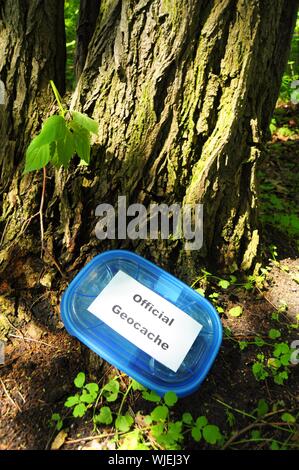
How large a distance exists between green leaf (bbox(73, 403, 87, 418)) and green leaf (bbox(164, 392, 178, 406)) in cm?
32

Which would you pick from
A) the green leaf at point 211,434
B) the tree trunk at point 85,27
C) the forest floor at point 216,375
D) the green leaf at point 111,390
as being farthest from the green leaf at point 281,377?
the tree trunk at point 85,27

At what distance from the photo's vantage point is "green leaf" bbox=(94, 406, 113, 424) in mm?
1438

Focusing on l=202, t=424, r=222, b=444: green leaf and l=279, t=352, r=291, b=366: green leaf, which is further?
l=279, t=352, r=291, b=366: green leaf

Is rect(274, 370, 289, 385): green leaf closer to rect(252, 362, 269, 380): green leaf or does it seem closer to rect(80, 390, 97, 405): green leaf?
rect(252, 362, 269, 380): green leaf

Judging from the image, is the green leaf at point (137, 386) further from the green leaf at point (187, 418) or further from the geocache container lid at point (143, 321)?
the green leaf at point (187, 418)

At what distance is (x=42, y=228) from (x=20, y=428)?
83 centimetres

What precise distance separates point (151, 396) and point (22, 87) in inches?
55.9

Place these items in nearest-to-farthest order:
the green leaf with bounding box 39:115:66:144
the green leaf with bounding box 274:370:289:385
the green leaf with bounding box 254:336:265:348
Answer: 1. the green leaf with bounding box 39:115:66:144
2. the green leaf with bounding box 274:370:289:385
3. the green leaf with bounding box 254:336:265:348

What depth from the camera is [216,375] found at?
1.59 m

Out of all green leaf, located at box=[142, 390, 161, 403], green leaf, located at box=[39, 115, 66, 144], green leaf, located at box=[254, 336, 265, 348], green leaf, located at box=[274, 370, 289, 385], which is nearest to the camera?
green leaf, located at box=[39, 115, 66, 144]

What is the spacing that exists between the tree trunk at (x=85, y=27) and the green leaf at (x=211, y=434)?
156 centimetres

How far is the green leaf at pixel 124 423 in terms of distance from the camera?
4.68 feet

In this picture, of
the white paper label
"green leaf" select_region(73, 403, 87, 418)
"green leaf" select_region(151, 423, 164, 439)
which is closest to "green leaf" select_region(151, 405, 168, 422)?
"green leaf" select_region(151, 423, 164, 439)

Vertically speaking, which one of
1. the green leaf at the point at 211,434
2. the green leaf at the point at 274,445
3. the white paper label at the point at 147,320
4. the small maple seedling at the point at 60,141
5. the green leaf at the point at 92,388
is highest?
the small maple seedling at the point at 60,141
